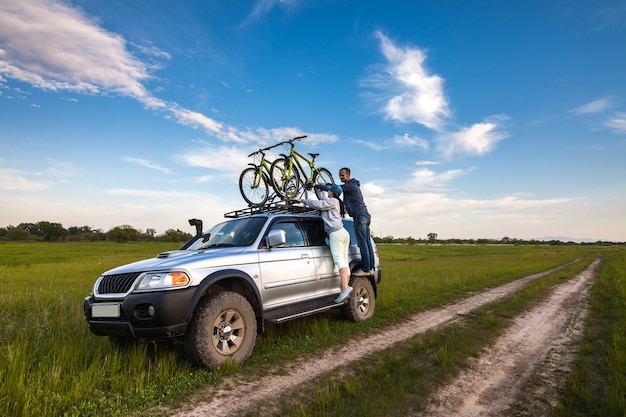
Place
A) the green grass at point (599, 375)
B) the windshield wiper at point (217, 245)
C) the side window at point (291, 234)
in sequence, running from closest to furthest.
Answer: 1. the green grass at point (599, 375)
2. the windshield wiper at point (217, 245)
3. the side window at point (291, 234)

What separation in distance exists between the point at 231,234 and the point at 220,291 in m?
1.35

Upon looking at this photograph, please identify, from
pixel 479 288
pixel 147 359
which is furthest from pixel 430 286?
pixel 147 359

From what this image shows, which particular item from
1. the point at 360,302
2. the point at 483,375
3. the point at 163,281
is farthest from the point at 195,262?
the point at 360,302

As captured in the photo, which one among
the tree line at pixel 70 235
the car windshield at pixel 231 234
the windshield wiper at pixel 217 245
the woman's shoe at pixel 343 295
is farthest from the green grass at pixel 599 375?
the tree line at pixel 70 235

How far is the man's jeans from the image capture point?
7230 mm

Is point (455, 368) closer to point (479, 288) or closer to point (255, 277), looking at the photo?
point (255, 277)

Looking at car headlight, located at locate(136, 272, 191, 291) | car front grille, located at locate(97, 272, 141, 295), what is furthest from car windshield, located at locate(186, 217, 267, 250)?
car front grille, located at locate(97, 272, 141, 295)

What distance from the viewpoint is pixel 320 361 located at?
4.86 meters

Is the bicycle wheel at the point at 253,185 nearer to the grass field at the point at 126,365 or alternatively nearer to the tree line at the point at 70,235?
the grass field at the point at 126,365

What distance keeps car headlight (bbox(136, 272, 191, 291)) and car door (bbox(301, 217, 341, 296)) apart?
2.52 metres

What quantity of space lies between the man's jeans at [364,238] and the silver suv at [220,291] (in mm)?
1077

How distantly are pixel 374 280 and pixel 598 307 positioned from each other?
18.5 feet

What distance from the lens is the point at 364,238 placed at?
727 cm

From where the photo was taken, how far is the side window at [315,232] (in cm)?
661
